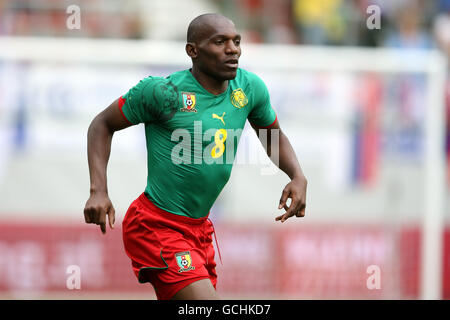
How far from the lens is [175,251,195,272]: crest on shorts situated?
14.8ft

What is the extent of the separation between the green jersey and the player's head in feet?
0.57

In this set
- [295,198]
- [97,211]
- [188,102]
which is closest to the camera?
[97,211]

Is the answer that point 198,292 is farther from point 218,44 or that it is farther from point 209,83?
point 218,44

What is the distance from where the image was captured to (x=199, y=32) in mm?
4539

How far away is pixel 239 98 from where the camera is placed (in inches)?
185

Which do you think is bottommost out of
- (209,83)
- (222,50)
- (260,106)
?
(260,106)

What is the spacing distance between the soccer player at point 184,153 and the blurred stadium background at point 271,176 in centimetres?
393

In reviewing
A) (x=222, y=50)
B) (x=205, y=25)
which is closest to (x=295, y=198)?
(x=222, y=50)

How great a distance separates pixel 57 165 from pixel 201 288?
16.2 feet

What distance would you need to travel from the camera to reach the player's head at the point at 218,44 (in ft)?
14.7

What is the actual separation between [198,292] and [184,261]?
0.67ft

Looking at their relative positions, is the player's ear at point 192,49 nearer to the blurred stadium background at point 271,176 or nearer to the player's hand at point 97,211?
the player's hand at point 97,211

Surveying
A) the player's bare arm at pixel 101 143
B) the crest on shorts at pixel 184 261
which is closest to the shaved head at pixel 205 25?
the player's bare arm at pixel 101 143

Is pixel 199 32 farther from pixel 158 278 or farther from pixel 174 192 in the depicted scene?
pixel 158 278
